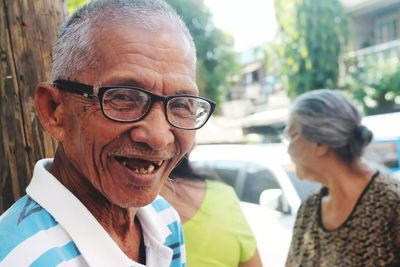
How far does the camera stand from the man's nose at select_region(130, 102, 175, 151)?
3.45 feet

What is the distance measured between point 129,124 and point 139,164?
0.12 metres

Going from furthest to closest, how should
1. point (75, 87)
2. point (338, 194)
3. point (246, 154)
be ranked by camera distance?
point (246, 154), point (338, 194), point (75, 87)

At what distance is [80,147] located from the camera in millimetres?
1103

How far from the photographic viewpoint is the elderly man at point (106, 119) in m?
1.03

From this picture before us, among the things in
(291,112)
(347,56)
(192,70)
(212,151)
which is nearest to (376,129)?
(212,151)

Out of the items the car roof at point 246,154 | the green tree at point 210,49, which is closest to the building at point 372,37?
the green tree at point 210,49

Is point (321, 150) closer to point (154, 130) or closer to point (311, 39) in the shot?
point (154, 130)

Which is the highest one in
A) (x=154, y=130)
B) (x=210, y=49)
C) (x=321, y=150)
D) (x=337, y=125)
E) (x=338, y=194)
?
(x=154, y=130)

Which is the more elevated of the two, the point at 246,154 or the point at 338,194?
the point at 338,194

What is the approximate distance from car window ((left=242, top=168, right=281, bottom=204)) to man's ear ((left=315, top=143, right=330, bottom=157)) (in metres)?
1.60

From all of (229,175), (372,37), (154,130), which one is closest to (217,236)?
(154,130)

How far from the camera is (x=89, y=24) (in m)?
1.08

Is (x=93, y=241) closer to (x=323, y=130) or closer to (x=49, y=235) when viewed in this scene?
(x=49, y=235)

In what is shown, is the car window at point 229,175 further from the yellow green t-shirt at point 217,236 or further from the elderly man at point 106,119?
the elderly man at point 106,119
